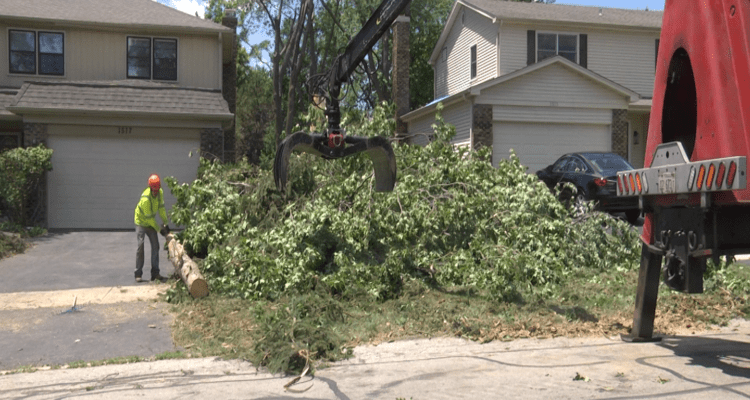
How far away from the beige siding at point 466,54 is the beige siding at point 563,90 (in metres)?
3.26

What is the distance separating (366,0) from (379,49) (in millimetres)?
6173

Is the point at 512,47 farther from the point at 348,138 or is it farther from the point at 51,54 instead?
the point at 348,138

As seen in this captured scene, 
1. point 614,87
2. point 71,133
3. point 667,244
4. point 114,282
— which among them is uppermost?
point 614,87

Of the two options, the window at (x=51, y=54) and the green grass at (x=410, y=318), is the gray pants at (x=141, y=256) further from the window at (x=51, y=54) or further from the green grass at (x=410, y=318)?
the window at (x=51, y=54)

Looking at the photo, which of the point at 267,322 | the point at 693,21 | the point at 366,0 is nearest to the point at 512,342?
the point at 267,322

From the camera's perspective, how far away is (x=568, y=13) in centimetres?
2597

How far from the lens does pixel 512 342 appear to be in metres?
7.26

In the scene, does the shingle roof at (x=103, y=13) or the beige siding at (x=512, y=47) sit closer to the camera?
the shingle roof at (x=103, y=13)

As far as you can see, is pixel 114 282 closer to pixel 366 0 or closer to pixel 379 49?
pixel 366 0

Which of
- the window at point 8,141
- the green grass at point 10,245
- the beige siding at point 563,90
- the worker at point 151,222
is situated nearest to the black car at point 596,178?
the beige siding at point 563,90

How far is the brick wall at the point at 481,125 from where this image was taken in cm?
2153

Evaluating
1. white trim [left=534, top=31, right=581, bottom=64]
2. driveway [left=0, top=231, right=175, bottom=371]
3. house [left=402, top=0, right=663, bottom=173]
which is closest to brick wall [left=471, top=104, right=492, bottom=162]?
house [left=402, top=0, right=663, bottom=173]

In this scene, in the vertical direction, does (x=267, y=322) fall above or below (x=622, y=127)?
below

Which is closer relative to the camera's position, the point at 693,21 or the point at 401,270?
the point at 693,21
